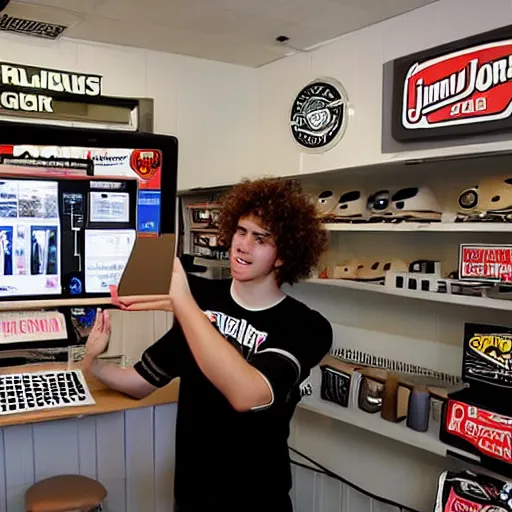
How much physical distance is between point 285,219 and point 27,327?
1205 millimetres

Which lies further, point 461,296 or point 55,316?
point 55,316

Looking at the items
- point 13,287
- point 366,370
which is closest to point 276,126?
point 366,370

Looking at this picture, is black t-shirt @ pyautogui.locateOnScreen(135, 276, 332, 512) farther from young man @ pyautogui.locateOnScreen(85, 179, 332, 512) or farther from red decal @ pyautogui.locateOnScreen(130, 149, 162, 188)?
red decal @ pyautogui.locateOnScreen(130, 149, 162, 188)

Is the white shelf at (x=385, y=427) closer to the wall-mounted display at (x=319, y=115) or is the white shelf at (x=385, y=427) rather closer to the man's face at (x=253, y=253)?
the man's face at (x=253, y=253)

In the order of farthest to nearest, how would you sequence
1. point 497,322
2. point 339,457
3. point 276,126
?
point 276,126 < point 339,457 < point 497,322

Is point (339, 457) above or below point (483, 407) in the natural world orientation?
below

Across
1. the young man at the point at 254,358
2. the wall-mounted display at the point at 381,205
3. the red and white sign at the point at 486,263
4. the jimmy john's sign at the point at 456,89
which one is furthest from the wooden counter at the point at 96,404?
the jimmy john's sign at the point at 456,89

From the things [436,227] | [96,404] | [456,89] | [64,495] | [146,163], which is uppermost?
[456,89]

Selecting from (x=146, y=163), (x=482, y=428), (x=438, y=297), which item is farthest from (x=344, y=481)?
(x=146, y=163)

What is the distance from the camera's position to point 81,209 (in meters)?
1.21

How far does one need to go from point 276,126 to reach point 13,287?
2.05m

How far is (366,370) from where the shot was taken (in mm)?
2477

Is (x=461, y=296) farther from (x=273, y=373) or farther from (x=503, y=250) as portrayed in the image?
(x=273, y=373)

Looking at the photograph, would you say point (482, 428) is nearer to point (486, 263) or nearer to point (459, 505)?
point (459, 505)
